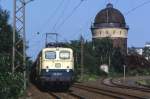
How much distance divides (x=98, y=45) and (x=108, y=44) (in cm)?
246

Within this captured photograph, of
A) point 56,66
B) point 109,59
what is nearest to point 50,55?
point 56,66

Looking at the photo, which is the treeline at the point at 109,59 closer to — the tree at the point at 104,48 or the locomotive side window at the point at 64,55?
the tree at the point at 104,48

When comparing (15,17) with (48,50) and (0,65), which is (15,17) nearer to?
(48,50)

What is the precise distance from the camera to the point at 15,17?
40.9 m

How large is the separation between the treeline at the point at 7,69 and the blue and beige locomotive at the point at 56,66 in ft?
5.63

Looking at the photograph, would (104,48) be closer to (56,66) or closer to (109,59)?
(109,59)

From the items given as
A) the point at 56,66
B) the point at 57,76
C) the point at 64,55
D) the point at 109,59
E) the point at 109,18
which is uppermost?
the point at 109,18

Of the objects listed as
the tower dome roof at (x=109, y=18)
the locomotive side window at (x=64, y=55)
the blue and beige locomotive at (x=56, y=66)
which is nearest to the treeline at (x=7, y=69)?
the blue and beige locomotive at (x=56, y=66)

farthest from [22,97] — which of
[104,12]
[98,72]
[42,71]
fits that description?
[104,12]

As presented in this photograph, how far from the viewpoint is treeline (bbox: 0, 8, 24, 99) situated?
931 inches

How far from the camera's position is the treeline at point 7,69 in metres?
23.6

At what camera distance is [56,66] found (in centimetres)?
4081

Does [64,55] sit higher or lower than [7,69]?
higher

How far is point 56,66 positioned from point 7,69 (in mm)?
15892
